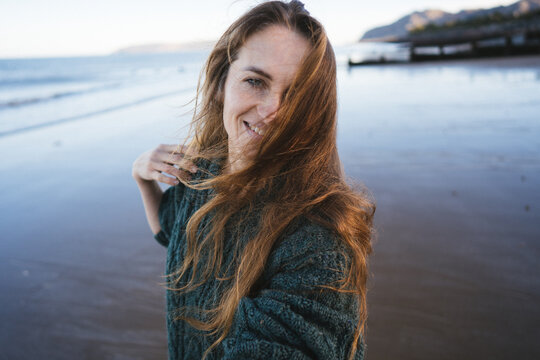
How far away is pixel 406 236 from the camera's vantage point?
3.69 metres

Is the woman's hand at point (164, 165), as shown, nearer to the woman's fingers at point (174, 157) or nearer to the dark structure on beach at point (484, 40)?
the woman's fingers at point (174, 157)

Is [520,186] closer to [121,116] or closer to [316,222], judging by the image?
[316,222]

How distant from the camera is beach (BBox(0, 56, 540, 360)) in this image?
262 centimetres

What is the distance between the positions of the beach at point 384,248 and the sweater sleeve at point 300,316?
1.01 metres

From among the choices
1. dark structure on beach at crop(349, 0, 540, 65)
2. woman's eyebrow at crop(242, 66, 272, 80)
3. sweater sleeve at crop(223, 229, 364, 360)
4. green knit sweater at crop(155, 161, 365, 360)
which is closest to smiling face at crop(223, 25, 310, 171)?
woman's eyebrow at crop(242, 66, 272, 80)

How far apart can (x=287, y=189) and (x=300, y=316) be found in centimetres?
→ 45

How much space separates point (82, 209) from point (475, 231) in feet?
16.2

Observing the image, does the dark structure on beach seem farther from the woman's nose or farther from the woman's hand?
the woman's nose

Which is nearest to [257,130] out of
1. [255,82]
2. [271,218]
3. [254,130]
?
[254,130]

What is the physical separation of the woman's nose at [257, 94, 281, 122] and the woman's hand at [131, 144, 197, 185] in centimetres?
45

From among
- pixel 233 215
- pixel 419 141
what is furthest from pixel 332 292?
pixel 419 141

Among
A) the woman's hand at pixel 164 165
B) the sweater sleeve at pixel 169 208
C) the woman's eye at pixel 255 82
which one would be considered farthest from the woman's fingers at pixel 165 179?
the woman's eye at pixel 255 82

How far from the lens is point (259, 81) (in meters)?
1.30

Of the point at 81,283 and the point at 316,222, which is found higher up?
the point at 316,222
